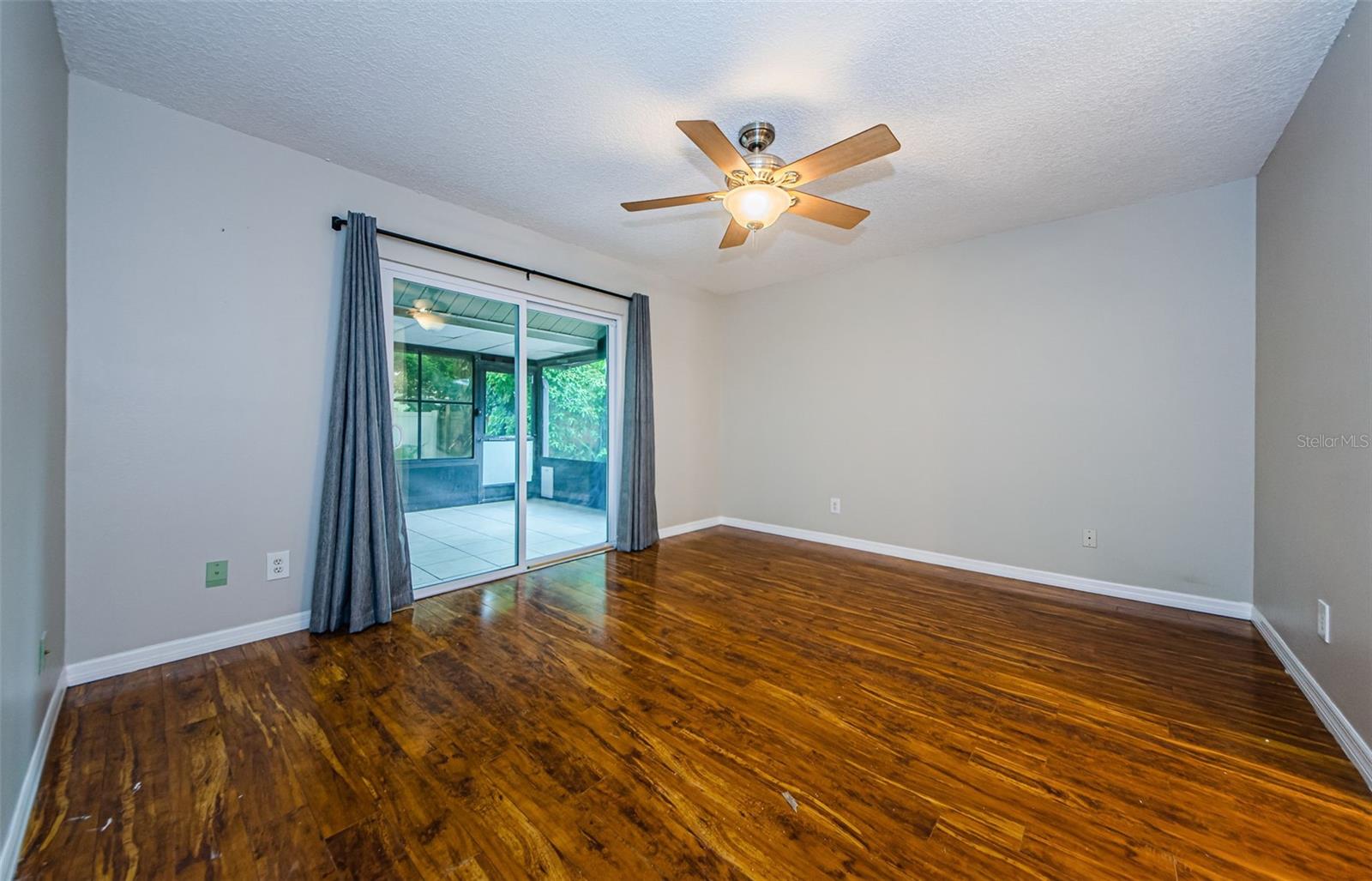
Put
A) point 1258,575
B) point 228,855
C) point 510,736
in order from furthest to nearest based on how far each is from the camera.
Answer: point 1258,575, point 510,736, point 228,855

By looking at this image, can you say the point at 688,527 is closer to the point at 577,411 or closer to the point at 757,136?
the point at 577,411

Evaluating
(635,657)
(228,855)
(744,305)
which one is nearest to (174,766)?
(228,855)

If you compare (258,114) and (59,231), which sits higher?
(258,114)

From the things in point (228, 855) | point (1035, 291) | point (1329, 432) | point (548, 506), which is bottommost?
point (228, 855)

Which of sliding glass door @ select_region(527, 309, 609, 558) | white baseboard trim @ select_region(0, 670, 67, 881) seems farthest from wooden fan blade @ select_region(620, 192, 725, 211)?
white baseboard trim @ select_region(0, 670, 67, 881)

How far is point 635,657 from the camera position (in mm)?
2373

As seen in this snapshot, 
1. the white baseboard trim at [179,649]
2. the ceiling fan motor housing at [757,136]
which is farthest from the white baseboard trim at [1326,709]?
the white baseboard trim at [179,649]

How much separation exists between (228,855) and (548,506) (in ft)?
9.38

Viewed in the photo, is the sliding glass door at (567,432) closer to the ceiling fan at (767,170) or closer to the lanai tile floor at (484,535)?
the lanai tile floor at (484,535)

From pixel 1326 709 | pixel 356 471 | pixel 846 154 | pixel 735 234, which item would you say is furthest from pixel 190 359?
pixel 1326 709

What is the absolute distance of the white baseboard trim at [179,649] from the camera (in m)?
2.12

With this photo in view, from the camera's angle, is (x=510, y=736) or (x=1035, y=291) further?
(x=1035, y=291)

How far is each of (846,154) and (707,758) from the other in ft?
7.66

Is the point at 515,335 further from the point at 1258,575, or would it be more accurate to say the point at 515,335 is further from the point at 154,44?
the point at 1258,575
